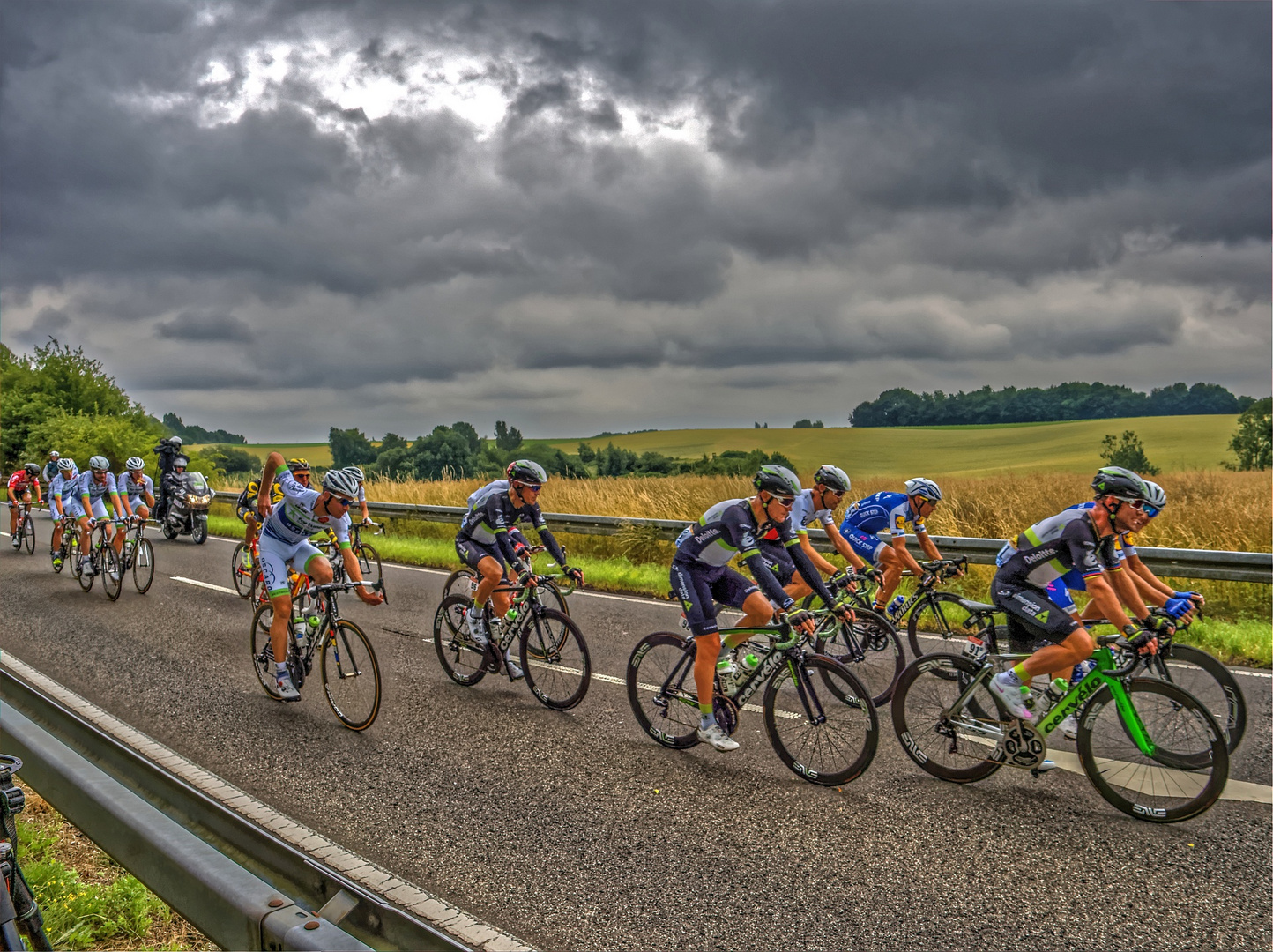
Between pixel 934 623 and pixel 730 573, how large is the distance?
11.8 feet

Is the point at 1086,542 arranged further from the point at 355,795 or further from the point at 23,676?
the point at 23,676

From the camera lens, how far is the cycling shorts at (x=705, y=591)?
638 centimetres

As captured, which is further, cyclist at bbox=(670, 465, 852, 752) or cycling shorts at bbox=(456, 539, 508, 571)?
cycling shorts at bbox=(456, 539, 508, 571)

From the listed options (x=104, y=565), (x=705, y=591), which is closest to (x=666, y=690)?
(x=705, y=591)

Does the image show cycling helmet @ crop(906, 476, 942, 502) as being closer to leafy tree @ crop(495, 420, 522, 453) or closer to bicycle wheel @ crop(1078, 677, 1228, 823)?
bicycle wheel @ crop(1078, 677, 1228, 823)

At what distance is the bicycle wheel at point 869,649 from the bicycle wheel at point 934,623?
66cm

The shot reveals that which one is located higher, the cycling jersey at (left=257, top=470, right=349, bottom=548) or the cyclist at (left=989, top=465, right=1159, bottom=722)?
the cycling jersey at (left=257, top=470, right=349, bottom=548)

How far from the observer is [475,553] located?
8.30 meters

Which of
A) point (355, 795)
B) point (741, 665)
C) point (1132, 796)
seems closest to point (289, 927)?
point (355, 795)

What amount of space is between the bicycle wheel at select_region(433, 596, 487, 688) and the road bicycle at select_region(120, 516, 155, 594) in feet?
22.8

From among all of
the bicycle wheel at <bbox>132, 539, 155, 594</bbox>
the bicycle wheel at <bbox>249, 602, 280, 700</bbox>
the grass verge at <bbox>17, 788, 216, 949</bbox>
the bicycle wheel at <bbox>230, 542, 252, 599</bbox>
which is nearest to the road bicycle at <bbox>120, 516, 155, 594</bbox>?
the bicycle wheel at <bbox>132, 539, 155, 594</bbox>

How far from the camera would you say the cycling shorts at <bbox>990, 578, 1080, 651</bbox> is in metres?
5.73

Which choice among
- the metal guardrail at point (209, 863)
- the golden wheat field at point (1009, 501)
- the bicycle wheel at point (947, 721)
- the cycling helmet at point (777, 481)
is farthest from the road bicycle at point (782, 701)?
the golden wheat field at point (1009, 501)

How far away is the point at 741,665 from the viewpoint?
249 inches
